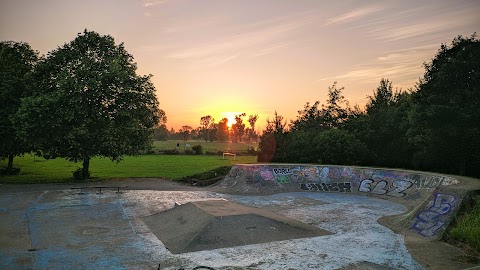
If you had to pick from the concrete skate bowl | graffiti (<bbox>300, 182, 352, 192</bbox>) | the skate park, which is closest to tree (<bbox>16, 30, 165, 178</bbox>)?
the skate park

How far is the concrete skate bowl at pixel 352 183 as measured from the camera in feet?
57.1

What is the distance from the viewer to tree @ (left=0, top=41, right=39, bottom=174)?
94.5 ft

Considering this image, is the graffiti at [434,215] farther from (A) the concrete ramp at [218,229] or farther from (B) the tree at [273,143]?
(B) the tree at [273,143]

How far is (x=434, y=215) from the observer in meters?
14.4

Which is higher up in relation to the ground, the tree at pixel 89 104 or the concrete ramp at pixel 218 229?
the tree at pixel 89 104

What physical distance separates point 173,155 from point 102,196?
159ft

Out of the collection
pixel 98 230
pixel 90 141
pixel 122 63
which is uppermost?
pixel 122 63

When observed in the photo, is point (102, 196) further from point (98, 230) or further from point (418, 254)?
point (418, 254)

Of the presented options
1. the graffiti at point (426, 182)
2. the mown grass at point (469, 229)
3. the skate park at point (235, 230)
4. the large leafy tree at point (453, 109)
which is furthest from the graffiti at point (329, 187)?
the mown grass at point (469, 229)

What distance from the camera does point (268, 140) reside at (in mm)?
37562

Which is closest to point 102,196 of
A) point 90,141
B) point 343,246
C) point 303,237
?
point 90,141

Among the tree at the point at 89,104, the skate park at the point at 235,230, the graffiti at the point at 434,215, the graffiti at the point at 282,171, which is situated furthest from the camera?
the graffiti at the point at 282,171

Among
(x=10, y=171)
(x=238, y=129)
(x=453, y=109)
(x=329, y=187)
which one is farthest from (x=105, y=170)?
(x=238, y=129)

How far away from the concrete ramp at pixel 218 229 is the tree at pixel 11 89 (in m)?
19.9
